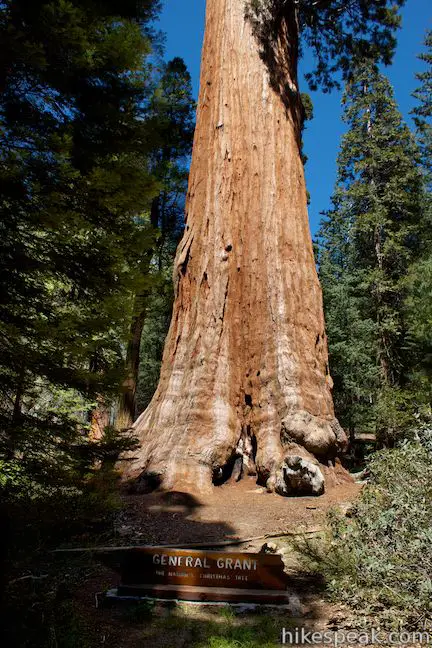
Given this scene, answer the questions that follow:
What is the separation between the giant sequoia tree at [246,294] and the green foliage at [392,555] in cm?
256

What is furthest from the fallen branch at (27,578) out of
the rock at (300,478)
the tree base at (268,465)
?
the rock at (300,478)

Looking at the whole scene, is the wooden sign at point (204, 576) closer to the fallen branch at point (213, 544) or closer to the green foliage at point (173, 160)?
the fallen branch at point (213, 544)

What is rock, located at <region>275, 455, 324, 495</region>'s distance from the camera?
6531mm

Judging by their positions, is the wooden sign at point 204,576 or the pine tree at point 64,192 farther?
the pine tree at point 64,192

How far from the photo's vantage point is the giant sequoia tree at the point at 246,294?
718 centimetres

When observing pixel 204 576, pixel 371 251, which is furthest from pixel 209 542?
pixel 371 251

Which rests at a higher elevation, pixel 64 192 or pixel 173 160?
pixel 173 160

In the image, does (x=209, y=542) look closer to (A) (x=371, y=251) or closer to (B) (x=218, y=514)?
(B) (x=218, y=514)

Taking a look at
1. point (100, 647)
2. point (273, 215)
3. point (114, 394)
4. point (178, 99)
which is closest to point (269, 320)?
point (273, 215)

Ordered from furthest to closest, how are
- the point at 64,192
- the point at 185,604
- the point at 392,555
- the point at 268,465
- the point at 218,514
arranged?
1. the point at 268,465
2. the point at 218,514
3. the point at 64,192
4. the point at 185,604
5. the point at 392,555

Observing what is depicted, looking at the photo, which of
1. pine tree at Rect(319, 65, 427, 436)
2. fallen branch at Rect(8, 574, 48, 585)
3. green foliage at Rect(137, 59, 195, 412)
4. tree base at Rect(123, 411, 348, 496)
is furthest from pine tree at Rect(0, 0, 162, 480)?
pine tree at Rect(319, 65, 427, 436)

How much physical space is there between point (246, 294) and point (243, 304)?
0.20 m

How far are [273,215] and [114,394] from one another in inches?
216

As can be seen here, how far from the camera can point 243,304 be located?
8.41 meters
